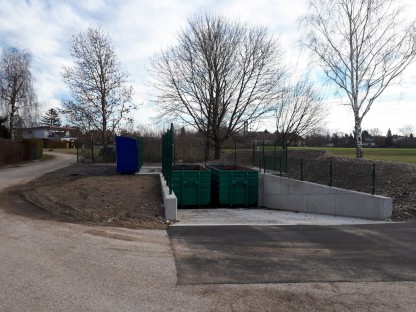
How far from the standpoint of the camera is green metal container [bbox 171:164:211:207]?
16.5 meters

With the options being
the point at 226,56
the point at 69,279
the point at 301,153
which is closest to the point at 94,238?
the point at 69,279

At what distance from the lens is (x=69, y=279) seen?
519 cm

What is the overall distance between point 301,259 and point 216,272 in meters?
1.52

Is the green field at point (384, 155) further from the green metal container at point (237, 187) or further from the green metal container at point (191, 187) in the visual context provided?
the green metal container at point (191, 187)

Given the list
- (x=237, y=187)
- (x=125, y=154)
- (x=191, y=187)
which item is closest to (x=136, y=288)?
(x=191, y=187)

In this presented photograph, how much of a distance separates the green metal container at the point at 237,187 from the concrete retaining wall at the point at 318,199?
75 cm

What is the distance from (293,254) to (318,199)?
7839mm

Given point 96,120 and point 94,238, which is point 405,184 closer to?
point 94,238

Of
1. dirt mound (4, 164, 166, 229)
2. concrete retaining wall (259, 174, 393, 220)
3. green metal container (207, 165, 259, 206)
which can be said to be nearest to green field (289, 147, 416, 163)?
concrete retaining wall (259, 174, 393, 220)

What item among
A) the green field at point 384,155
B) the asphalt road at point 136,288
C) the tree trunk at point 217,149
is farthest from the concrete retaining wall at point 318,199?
the tree trunk at point 217,149

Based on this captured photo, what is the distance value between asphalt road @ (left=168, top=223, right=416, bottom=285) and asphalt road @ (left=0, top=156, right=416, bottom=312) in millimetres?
156

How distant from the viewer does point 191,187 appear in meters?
16.7

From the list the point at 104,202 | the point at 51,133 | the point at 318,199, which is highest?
the point at 51,133

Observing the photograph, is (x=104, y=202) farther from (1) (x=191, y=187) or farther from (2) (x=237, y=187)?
(2) (x=237, y=187)
